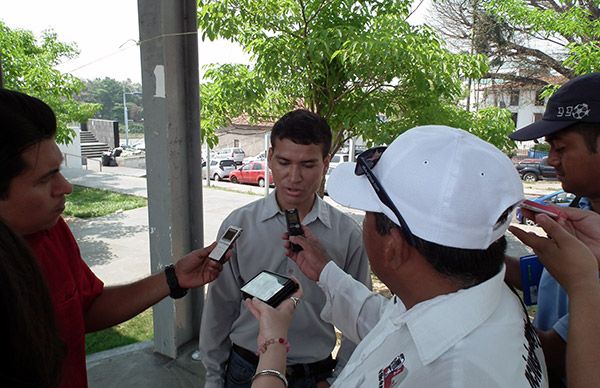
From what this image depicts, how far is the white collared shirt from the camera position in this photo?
88cm

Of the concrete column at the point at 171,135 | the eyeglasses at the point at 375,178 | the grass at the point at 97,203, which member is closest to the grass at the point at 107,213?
the grass at the point at 97,203

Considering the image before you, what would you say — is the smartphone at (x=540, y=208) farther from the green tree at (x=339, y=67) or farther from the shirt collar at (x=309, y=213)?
the green tree at (x=339, y=67)

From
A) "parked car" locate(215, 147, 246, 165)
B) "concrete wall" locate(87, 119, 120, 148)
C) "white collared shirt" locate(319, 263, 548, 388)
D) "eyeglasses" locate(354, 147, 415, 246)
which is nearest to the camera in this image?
"white collared shirt" locate(319, 263, 548, 388)

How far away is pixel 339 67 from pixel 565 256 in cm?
347

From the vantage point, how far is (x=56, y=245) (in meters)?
1.68

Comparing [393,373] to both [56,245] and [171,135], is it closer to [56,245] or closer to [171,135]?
[56,245]

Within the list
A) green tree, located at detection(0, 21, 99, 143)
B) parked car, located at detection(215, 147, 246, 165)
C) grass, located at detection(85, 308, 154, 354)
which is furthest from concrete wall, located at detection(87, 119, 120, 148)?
grass, located at detection(85, 308, 154, 354)

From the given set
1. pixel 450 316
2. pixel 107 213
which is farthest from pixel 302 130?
pixel 107 213

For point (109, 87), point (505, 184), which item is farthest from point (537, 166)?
point (109, 87)

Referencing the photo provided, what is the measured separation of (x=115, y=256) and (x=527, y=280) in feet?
24.7

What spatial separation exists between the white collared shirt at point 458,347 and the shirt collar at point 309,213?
1.07 m

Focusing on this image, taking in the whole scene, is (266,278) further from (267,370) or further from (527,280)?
(527,280)

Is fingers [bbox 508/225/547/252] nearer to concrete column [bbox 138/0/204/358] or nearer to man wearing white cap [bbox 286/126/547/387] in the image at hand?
man wearing white cap [bbox 286/126/547/387]

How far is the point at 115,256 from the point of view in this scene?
26.0 feet
